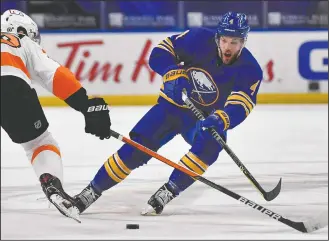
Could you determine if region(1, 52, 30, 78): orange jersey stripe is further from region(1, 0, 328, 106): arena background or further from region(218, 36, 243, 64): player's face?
region(1, 0, 328, 106): arena background

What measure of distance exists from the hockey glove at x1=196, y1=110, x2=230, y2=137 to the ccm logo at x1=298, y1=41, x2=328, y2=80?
432cm

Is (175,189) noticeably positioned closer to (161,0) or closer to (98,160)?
(98,160)

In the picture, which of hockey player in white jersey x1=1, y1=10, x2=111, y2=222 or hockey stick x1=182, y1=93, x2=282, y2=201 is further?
hockey stick x1=182, y1=93, x2=282, y2=201

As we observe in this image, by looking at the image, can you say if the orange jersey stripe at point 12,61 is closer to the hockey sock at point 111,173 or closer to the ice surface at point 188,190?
the ice surface at point 188,190

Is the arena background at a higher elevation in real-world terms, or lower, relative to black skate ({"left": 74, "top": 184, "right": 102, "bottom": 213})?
lower

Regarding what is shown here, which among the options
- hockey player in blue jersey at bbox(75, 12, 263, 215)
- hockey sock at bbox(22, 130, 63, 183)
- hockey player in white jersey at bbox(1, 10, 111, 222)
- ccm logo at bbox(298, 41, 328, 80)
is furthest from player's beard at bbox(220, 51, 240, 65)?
ccm logo at bbox(298, 41, 328, 80)

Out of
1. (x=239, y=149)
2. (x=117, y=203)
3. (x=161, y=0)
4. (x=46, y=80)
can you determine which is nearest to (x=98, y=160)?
(x=239, y=149)

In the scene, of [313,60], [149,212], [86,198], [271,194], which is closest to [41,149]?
[86,198]

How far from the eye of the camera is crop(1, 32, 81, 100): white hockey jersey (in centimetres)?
289

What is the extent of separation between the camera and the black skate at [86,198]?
11.8ft

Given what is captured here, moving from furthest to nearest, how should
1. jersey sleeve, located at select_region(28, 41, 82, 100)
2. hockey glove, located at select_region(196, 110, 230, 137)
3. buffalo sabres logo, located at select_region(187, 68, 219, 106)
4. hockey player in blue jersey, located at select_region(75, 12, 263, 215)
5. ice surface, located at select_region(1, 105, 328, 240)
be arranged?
buffalo sabres logo, located at select_region(187, 68, 219, 106), hockey player in blue jersey, located at select_region(75, 12, 263, 215), hockey glove, located at select_region(196, 110, 230, 137), ice surface, located at select_region(1, 105, 328, 240), jersey sleeve, located at select_region(28, 41, 82, 100)

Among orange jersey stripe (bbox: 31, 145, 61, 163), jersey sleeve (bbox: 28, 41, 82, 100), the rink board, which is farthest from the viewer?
the rink board

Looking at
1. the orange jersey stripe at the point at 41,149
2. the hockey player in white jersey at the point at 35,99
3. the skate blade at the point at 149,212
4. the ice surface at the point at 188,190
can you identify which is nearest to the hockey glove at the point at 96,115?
the hockey player in white jersey at the point at 35,99

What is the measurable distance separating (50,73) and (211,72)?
0.90 m
